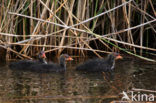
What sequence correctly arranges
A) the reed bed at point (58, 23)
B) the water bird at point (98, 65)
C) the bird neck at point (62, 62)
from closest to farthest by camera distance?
the water bird at point (98, 65), the bird neck at point (62, 62), the reed bed at point (58, 23)

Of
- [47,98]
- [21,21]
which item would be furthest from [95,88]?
[21,21]

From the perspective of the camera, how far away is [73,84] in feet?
24.6

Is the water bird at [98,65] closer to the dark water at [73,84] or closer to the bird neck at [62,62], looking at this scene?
the dark water at [73,84]

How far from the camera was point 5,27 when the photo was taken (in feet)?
32.2

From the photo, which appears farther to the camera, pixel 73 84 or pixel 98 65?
pixel 98 65

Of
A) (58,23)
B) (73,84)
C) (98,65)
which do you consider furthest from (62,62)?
(73,84)

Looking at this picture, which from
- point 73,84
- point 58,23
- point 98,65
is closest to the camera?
point 73,84

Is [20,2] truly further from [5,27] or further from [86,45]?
[86,45]

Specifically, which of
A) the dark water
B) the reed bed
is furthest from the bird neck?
the reed bed

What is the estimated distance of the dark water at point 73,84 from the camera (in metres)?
6.32

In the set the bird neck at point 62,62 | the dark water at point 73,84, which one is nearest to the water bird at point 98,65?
the dark water at point 73,84

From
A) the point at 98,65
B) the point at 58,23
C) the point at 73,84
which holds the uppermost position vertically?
the point at 58,23

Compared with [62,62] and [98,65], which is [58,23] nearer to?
[62,62]

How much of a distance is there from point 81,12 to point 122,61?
161 centimetres
